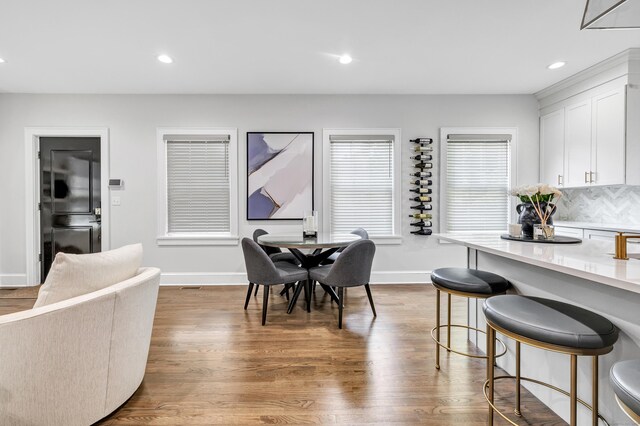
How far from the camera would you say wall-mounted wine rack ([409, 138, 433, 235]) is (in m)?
3.99

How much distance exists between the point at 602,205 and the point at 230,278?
15.7ft

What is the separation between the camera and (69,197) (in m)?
3.97

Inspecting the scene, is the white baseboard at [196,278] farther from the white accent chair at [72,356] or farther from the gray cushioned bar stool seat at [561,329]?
the gray cushioned bar stool seat at [561,329]

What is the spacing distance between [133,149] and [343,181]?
9.47 feet

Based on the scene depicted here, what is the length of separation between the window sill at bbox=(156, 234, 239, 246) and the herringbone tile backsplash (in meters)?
4.53

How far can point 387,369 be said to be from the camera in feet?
6.49

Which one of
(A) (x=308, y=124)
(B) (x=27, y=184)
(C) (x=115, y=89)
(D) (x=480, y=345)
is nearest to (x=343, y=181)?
(A) (x=308, y=124)

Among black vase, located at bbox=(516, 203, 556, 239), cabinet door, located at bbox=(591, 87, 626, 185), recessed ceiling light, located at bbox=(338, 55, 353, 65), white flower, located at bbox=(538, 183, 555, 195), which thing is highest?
recessed ceiling light, located at bbox=(338, 55, 353, 65)

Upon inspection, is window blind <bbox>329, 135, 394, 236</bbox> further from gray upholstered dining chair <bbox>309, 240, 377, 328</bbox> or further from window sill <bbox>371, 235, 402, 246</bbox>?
gray upholstered dining chair <bbox>309, 240, 377, 328</bbox>

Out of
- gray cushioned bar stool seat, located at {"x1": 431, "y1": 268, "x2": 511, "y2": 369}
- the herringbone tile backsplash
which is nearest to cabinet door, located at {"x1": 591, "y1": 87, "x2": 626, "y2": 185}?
the herringbone tile backsplash

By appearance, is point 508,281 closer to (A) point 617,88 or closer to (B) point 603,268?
(B) point 603,268

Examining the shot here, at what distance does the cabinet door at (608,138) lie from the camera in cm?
306

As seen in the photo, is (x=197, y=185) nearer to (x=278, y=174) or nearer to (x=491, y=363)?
(x=278, y=174)

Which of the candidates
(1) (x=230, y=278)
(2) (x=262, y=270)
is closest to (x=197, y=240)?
(1) (x=230, y=278)
